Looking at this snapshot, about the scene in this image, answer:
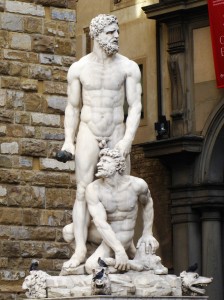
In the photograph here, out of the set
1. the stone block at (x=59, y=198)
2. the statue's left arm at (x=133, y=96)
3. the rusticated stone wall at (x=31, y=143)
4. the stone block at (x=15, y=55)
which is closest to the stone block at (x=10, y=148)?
the rusticated stone wall at (x=31, y=143)

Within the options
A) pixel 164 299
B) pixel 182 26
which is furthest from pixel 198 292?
pixel 182 26

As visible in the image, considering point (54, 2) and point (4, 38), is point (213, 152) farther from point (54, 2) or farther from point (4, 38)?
point (4, 38)

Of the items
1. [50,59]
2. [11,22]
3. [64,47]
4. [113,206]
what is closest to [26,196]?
[50,59]

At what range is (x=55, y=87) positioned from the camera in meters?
21.9

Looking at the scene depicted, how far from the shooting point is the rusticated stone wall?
21.2m

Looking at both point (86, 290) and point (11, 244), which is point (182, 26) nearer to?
point (11, 244)

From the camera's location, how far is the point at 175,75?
30453mm

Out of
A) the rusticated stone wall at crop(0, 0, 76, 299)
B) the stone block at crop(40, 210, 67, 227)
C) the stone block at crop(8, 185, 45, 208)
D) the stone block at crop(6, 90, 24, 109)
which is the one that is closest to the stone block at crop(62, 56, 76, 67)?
the rusticated stone wall at crop(0, 0, 76, 299)

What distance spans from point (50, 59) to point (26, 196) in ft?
6.23

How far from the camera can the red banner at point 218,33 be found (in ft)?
96.4

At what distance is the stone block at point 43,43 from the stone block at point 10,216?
7.15 feet

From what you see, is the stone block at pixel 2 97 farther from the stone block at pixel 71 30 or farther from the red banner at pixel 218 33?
the red banner at pixel 218 33

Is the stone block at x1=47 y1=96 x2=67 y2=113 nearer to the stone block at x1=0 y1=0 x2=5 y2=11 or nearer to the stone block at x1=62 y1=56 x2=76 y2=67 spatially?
the stone block at x1=62 y1=56 x2=76 y2=67

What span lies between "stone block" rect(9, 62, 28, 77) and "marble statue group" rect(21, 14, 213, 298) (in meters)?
3.54
